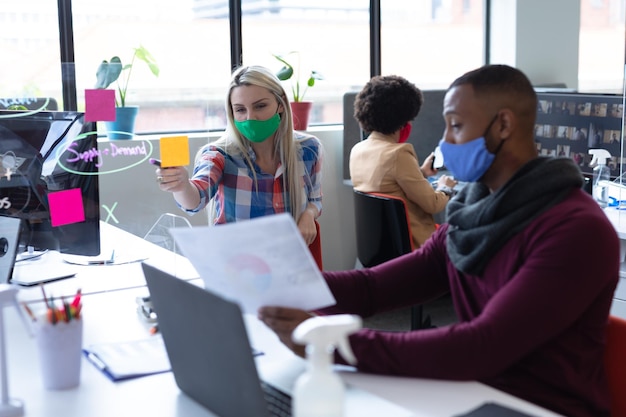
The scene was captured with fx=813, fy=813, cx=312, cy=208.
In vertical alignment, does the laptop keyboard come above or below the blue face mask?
below

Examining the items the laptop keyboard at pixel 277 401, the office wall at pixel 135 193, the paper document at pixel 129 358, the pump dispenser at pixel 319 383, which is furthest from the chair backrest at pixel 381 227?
the pump dispenser at pixel 319 383

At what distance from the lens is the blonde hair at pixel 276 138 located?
246cm

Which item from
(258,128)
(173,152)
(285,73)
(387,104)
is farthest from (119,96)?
(285,73)

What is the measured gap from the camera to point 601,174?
3.24 metres

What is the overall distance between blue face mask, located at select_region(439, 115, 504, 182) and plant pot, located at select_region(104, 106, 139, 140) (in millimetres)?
958

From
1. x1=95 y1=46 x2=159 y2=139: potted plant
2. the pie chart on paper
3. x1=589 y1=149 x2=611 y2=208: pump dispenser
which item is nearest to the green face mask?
x1=95 y1=46 x2=159 y2=139: potted plant

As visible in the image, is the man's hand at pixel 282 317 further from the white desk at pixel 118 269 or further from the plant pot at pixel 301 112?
the plant pot at pixel 301 112

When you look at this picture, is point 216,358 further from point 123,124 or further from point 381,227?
point 381,227

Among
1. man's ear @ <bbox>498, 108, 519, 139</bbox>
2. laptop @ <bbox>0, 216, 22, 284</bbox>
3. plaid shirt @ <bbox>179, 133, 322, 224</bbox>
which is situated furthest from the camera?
plaid shirt @ <bbox>179, 133, 322, 224</bbox>

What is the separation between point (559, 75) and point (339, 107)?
1.53 metres

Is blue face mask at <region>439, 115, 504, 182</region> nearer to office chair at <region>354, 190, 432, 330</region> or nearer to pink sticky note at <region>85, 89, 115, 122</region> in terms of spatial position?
pink sticky note at <region>85, 89, 115, 122</region>

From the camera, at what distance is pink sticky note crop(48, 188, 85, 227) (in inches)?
83.6

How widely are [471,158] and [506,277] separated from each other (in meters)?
0.25

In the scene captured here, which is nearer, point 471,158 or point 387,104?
point 471,158
